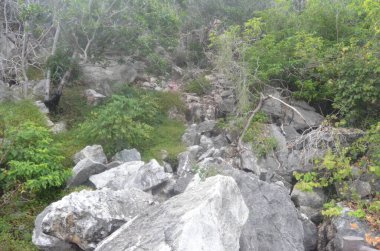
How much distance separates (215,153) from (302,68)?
4.24m

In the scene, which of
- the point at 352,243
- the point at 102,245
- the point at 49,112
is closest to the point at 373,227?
the point at 352,243

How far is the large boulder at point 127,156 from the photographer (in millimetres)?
9492

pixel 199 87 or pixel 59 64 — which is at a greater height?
pixel 59 64

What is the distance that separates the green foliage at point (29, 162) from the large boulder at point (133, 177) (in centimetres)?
69

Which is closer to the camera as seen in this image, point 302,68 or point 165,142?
point 165,142

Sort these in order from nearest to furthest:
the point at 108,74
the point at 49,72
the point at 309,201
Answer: the point at 309,201, the point at 49,72, the point at 108,74

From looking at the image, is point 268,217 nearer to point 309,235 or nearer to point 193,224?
point 309,235

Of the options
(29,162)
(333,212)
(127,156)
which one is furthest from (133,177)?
(333,212)

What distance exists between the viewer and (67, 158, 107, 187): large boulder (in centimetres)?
836

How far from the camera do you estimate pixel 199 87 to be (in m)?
14.6

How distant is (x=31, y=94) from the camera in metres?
12.3

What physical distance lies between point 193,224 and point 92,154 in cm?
514

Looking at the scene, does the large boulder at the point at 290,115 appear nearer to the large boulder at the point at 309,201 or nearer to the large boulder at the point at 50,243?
the large boulder at the point at 309,201

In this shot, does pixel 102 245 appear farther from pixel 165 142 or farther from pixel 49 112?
pixel 49 112
